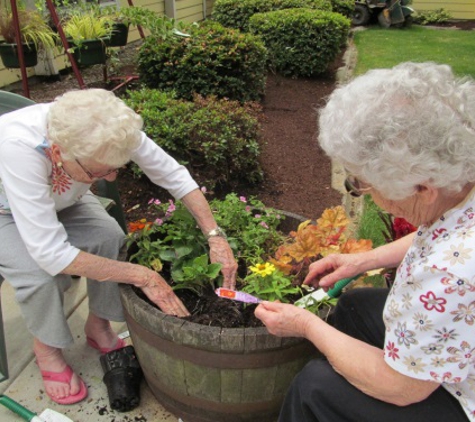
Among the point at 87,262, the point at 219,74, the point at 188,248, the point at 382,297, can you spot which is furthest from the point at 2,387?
the point at 219,74

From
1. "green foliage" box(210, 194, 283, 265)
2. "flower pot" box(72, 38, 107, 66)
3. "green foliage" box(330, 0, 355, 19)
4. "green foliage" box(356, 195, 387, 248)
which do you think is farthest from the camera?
"green foliage" box(330, 0, 355, 19)

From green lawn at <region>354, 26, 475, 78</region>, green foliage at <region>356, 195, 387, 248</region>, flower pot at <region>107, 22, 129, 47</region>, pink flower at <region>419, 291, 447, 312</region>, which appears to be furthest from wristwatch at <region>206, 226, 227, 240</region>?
green lawn at <region>354, 26, 475, 78</region>

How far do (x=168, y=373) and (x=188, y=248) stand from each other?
50cm

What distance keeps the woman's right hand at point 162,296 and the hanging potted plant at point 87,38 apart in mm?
3226

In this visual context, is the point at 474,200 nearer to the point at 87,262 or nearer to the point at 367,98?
the point at 367,98

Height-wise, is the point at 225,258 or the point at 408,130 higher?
the point at 408,130

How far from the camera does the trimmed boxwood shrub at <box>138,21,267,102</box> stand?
4344 mm

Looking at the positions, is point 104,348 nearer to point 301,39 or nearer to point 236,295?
point 236,295

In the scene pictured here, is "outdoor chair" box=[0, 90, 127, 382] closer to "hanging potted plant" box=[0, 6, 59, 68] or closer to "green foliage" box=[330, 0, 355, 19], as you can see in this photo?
"hanging potted plant" box=[0, 6, 59, 68]

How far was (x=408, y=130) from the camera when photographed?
42.1 inches

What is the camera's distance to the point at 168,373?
174 centimetres

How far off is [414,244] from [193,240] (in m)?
1.01

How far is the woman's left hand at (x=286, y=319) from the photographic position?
142cm

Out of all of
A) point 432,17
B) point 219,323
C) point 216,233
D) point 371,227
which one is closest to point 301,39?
point 371,227
